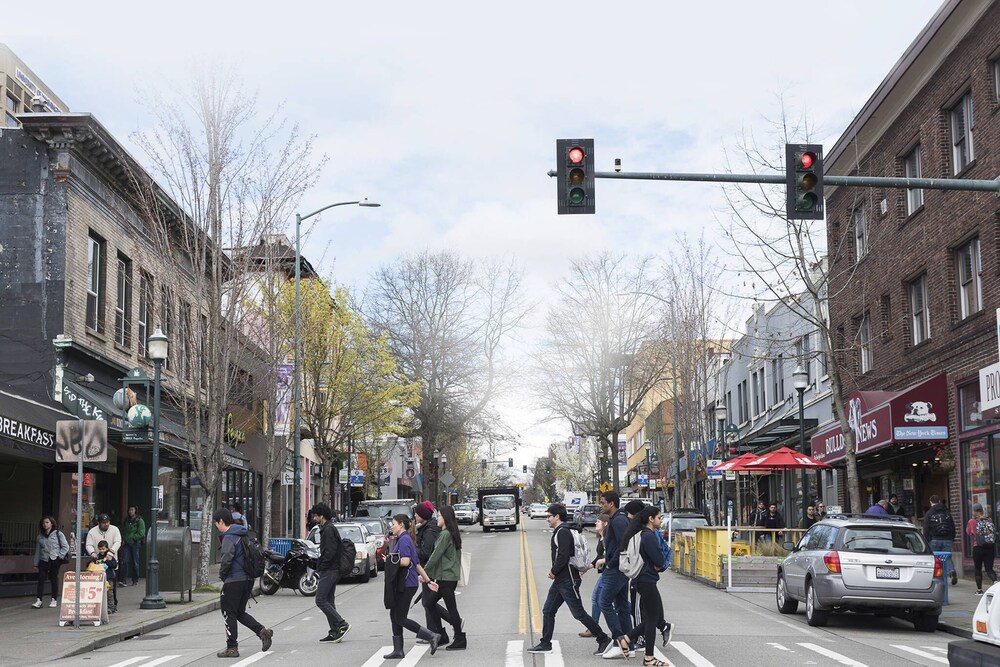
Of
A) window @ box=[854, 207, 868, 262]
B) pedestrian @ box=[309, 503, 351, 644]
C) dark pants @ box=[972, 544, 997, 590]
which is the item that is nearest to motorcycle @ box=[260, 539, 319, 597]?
pedestrian @ box=[309, 503, 351, 644]

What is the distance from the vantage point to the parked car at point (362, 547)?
28356 mm

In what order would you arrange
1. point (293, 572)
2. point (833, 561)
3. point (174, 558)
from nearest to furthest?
point (833, 561) < point (174, 558) < point (293, 572)

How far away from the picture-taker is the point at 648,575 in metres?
12.6

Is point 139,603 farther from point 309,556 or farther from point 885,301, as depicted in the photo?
point 885,301

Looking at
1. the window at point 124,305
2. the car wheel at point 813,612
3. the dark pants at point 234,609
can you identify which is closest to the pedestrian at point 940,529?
the car wheel at point 813,612

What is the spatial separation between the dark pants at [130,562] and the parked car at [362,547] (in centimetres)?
480

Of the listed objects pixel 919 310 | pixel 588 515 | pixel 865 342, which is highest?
pixel 919 310

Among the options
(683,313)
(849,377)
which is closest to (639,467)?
(683,313)

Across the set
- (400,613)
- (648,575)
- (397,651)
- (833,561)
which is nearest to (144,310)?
(400,613)

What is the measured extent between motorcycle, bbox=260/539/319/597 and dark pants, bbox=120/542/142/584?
3.91m

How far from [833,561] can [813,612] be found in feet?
3.19

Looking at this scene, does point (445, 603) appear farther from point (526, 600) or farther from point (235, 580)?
point (526, 600)

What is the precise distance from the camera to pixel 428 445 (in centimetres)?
6138

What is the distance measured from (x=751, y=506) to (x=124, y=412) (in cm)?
3390
